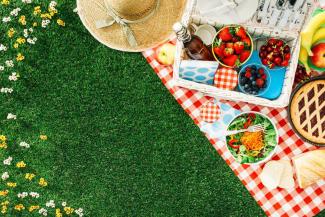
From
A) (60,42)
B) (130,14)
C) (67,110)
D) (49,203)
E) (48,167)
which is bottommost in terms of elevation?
(49,203)

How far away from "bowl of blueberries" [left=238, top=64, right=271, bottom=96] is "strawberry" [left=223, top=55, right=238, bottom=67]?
0.07 m

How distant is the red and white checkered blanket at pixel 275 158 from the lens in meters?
2.79

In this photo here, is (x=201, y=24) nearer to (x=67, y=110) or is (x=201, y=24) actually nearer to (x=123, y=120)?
(x=123, y=120)

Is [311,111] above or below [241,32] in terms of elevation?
below

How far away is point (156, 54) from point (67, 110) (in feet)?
3.00

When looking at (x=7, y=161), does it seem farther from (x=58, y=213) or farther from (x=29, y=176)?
(x=58, y=213)

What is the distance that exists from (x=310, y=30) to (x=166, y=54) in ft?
3.01

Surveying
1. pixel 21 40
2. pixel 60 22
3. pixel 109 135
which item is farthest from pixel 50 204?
pixel 60 22

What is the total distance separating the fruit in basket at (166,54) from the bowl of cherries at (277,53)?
2.04 ft

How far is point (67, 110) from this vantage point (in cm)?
336

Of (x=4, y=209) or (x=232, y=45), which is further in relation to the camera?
(x=4, y=209)

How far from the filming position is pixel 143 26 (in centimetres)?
250

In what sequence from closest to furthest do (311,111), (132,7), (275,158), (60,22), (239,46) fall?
(132,7)
(239,46)
(311,111)
(275,158)
(60,22)

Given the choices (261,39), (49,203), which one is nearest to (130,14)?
(261,39)
